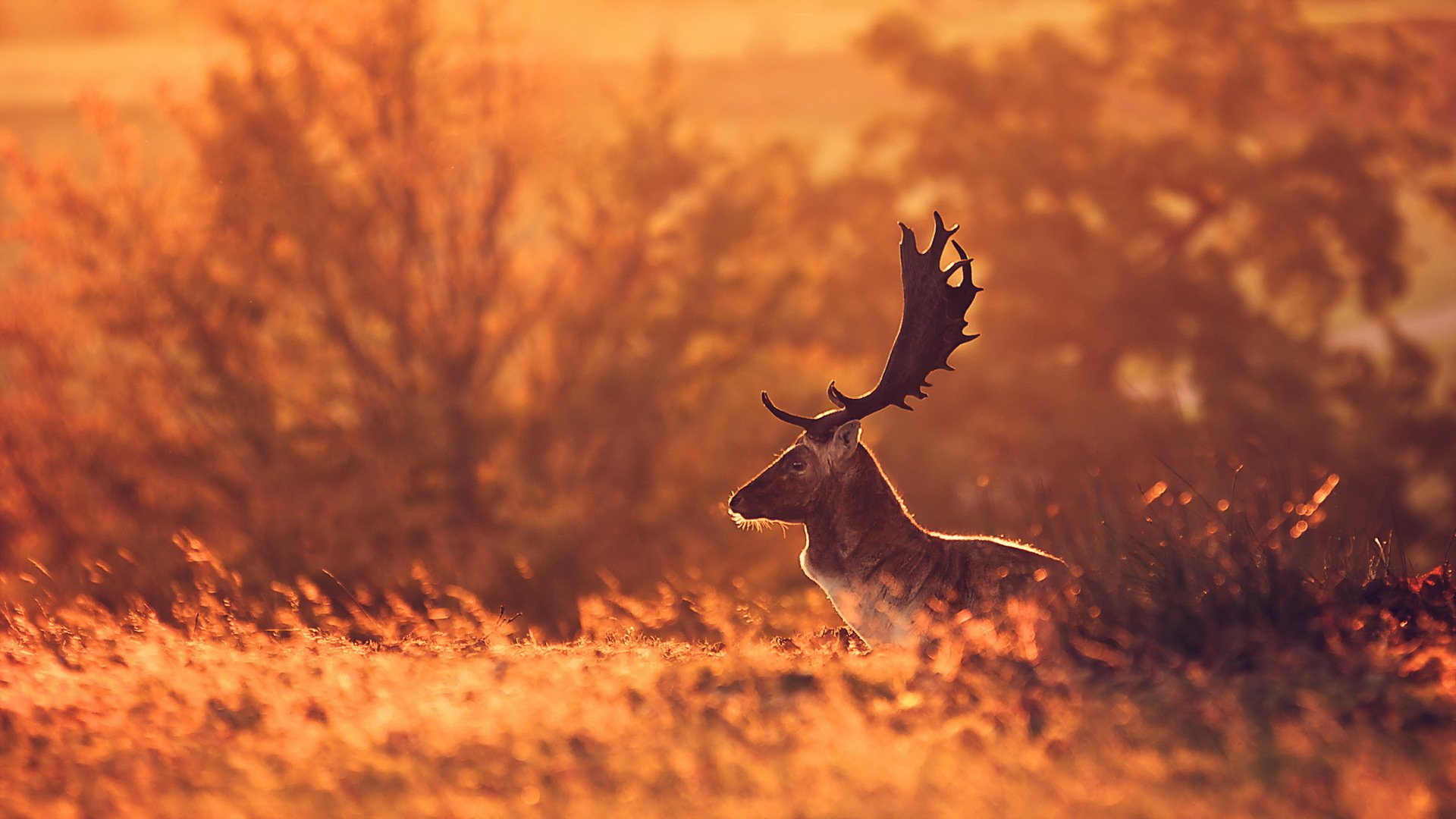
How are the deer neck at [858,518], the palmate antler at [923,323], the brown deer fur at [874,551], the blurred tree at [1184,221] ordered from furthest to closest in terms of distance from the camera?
the blurred tree at [1184,221], the palmate antler at [923,323], the deer neck at [858,518], the brown deer fur at [874,551]

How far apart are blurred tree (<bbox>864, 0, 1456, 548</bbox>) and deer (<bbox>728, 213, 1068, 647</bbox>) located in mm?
23568

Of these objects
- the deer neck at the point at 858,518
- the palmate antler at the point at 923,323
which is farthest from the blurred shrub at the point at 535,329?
the deer neck at the point at 858,518

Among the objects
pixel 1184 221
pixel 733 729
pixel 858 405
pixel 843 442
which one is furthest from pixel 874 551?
pixel 1184 221

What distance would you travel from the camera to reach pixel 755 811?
5000 millimetres

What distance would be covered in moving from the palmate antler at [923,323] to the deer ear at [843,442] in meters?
0.10

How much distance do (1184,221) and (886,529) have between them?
3205 cm

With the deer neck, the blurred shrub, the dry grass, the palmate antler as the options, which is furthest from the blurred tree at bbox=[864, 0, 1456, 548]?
the dry grass

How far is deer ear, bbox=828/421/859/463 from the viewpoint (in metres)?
8.34

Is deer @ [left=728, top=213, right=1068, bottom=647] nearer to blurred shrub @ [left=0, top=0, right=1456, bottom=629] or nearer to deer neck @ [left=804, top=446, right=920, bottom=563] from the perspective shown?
deer neck @ [left=804, top=446, right=920, bottom=563]

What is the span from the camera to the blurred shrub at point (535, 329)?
2766 centimetres

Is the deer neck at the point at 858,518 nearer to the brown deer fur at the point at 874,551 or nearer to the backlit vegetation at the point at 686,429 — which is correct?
the brown deer fur at the point at 874,551

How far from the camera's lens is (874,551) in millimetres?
8250

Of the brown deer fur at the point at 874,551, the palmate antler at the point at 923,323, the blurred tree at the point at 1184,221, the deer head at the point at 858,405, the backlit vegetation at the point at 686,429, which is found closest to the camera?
the backlit vegetation at the point at 686,429

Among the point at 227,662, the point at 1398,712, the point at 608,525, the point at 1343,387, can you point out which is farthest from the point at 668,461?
the point at 1398,712
